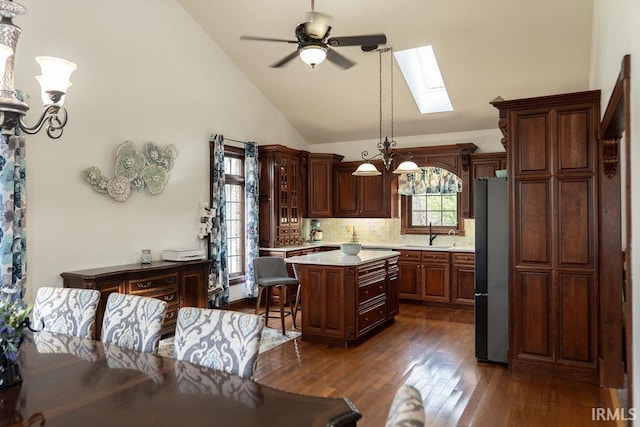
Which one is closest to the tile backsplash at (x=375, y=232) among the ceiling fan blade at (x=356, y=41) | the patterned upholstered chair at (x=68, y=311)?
the ceiling fan blade at (x=356, y=41)

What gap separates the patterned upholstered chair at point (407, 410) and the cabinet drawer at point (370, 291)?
3853 mm

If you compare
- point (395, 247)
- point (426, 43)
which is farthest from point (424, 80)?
point (395, 247)

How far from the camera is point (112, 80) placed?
4902mm

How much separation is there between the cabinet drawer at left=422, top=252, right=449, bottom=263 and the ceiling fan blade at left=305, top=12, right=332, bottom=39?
4431mm

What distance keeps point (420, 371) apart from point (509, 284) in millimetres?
1129

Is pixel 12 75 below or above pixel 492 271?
above

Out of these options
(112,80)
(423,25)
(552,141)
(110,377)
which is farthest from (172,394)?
(423,25)

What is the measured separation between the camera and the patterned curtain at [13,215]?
12.4 ft

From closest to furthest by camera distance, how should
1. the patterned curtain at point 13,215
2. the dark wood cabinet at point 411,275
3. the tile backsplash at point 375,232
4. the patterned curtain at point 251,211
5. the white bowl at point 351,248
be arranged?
the patterned curtain at point 13,215 → the white bowl at point 351,248 → the patterned curtain at point 251,211 → the dark wood cabinet at point 411,275 → the tile backsplash at point 375,232

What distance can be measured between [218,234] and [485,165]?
4.07m

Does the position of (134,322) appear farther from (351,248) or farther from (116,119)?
(351,248)

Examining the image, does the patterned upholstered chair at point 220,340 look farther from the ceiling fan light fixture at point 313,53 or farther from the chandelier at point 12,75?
the ceiling fan light fixture at point 313,53

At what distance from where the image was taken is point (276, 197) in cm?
723

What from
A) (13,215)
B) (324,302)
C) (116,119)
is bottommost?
(324,302)
